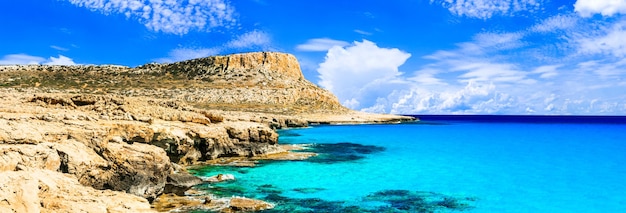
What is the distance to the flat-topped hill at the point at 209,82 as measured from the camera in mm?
84000

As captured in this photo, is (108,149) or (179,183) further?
(179,183)

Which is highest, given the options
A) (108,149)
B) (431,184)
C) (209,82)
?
(209,82)

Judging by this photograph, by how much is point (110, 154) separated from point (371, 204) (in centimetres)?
912

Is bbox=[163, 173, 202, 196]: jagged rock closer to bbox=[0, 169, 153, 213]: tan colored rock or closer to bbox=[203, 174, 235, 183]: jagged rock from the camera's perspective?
bbox=[203, 174, 235, 183]: jagged rock

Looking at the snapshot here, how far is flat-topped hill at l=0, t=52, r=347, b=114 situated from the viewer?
Answer: 84000mm

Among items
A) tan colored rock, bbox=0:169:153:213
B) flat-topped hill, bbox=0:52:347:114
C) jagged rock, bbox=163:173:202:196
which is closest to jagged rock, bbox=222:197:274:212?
jagged rock, bbox=163:173:202:196

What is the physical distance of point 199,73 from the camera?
344 ft

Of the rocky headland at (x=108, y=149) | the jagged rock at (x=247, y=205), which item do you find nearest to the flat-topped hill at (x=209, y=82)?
the rocky headland at (x=108, y=149)

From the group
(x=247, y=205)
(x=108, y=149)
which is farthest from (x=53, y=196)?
(x=247, y=205)

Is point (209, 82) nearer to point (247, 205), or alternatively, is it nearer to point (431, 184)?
point (431, 184)

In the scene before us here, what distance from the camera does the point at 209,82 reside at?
3890 inches

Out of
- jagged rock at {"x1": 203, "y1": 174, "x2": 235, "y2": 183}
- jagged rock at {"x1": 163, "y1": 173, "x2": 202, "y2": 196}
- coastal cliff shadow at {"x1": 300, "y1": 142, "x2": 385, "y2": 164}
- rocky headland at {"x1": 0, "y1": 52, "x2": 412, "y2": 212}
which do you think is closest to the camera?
rocky headland at {"x1": 0, "y1": 52, "x2": 412, "y2": 212}

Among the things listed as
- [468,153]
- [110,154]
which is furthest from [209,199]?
[468,153]

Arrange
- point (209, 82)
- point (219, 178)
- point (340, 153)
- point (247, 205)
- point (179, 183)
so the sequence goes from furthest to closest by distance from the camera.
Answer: point (209, 82) < point (340, 153) < point (219, 178) < point (179, 183) < point (247, 205)
